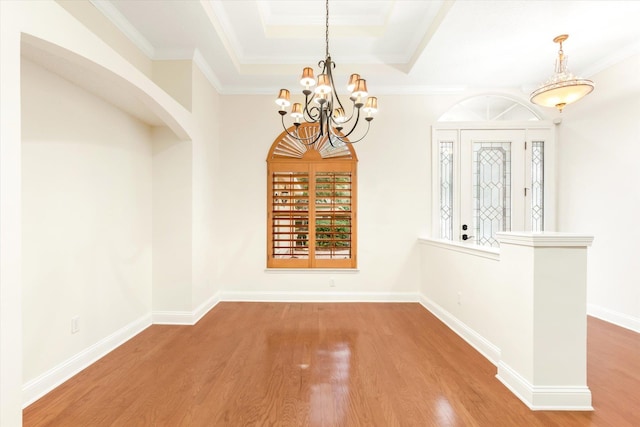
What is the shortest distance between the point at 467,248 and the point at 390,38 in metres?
2.65

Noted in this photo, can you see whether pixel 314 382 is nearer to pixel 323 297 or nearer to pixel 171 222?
pixel 323 297

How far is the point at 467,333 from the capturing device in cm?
289

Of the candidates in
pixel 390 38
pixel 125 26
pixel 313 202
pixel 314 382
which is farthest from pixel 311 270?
pixel 125 26

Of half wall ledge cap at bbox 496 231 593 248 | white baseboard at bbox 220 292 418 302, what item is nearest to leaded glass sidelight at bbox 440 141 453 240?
white baseboard at bbox 220 292 418 302

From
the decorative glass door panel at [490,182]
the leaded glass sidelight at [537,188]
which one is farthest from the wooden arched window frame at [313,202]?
the leaded glass sidelight at [537,188]

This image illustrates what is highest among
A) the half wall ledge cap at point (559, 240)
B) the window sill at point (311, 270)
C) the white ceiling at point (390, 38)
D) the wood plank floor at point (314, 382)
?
the white ceiling at point (390, 38)

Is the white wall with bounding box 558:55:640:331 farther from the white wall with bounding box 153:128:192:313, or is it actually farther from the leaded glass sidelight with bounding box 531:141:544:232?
the white wall with bounding box 153:128:192:313

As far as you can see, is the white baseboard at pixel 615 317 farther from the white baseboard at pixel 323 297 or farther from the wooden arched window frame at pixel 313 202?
the wooden arched window frame at pixel 313 202

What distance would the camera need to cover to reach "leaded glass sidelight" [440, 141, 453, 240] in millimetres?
4270

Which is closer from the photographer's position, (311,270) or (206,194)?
(206,194)

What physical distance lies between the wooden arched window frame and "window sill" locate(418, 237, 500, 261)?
107 cm

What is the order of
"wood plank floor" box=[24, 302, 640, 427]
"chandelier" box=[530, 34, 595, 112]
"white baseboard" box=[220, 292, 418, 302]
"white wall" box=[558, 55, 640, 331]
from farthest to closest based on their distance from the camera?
1. "white baseboard" box=[220, 292, 418, 302]
2. "white wall" box=[558, 55, 640, 331]
3. "chandelier" box=[530, 34, 595, 112]
4. "wood plank floor" box=[24, 302, 640, 427]

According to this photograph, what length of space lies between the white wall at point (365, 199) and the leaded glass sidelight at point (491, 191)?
77 centimetres

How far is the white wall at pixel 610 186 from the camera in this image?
10.8ft
